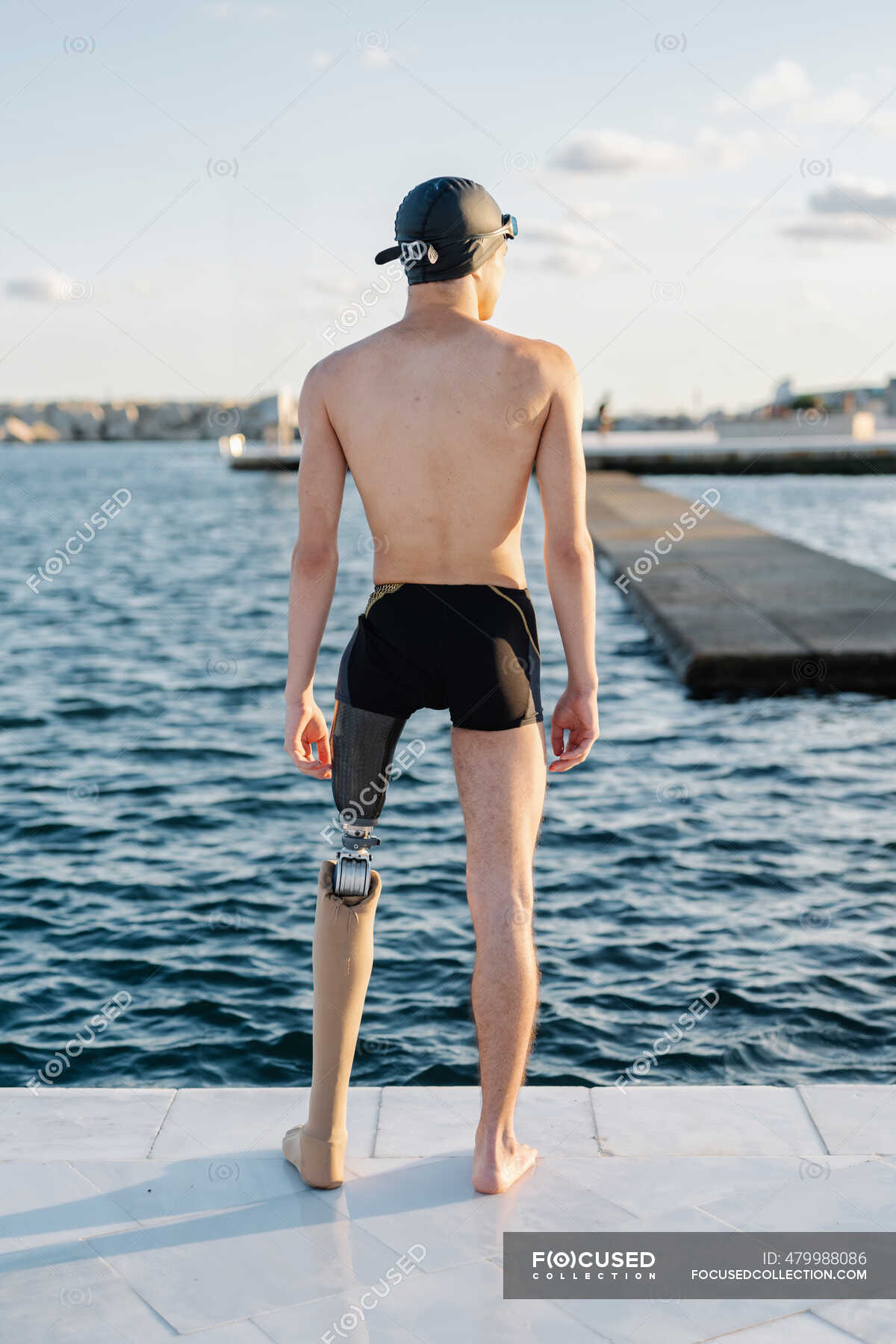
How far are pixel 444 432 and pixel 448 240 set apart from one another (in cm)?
40

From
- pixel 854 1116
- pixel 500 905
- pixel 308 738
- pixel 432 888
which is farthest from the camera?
pixel 432 888

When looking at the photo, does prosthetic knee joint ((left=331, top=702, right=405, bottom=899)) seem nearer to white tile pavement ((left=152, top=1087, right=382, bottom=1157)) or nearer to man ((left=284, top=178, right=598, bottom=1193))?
man ((left=284, top=178, right=598, bottom=1193))

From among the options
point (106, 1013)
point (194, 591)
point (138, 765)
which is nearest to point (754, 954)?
point (106, 1013)

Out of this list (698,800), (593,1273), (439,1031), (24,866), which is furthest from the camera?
(698,800)

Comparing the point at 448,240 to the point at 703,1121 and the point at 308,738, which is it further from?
the point at 703,1121

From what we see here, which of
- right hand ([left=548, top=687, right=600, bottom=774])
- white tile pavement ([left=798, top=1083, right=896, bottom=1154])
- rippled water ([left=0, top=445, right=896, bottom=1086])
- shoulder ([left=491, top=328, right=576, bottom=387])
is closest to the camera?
shoulder ([left=491, top=328, right=576, bottom=387])

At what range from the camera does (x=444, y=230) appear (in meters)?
2.79

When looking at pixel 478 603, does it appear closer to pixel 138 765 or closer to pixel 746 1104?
pixel 746 1104

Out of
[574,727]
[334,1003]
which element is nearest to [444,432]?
[574,727]

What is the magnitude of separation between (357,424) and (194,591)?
16083mm

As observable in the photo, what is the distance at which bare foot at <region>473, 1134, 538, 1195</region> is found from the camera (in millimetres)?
2924

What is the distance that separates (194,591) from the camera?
18.6m

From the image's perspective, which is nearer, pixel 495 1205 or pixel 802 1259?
pixel 802 1259

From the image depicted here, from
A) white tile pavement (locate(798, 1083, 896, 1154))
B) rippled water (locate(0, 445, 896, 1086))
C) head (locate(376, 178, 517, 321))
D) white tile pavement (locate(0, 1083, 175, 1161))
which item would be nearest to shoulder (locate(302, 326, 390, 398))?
head (locate(376, 178, 517, 321))
